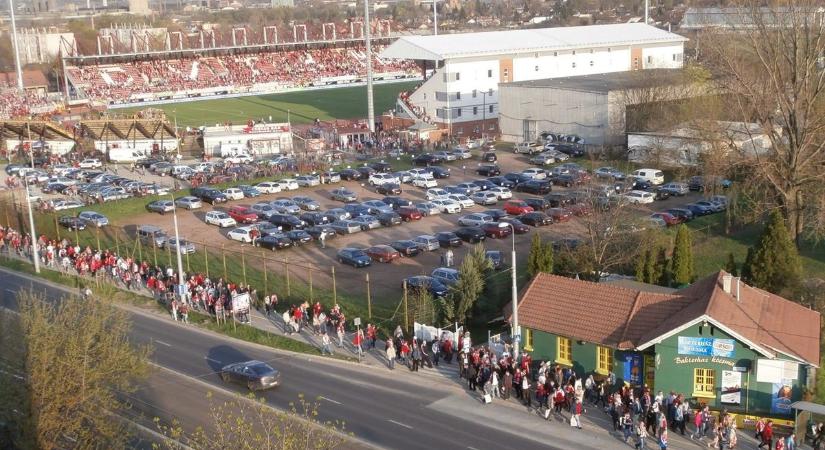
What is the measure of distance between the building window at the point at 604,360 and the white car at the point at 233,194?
3499 cm

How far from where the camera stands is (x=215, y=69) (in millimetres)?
133000

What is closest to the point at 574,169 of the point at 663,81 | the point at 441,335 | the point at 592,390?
the point at 663,81

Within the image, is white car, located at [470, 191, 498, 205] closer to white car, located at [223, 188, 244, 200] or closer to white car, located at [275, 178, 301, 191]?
white car, located at [275, 178, 301, 191]

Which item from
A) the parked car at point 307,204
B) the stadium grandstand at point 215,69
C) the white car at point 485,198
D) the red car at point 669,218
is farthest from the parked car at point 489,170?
the stadium grandstand at point 215,69

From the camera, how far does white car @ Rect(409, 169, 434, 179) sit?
201ft

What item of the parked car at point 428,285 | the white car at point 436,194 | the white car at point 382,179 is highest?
the white car at point 382,179

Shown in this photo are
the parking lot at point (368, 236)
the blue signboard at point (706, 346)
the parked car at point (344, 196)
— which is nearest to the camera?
the blue signboard at point (706, 346)

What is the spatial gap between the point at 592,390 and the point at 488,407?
3058 mm

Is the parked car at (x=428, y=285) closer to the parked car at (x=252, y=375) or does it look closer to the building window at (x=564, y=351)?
the building window at (x=564, y=351)

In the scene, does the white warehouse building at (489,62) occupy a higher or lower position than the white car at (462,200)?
higher

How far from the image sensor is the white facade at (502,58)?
8156cm

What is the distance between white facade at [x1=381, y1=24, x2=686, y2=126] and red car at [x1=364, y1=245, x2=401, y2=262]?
38108mm

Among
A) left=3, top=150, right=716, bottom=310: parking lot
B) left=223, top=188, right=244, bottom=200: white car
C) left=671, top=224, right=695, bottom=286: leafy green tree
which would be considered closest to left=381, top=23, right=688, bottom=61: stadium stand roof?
left=3, top=150, right=716, bottom=310: parking lot

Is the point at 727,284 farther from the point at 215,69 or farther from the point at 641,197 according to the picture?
the point at 215,69
